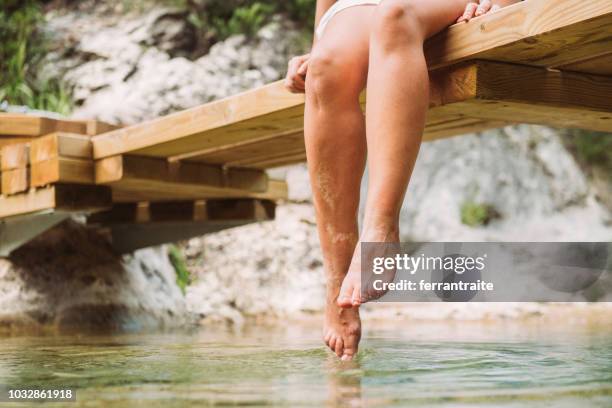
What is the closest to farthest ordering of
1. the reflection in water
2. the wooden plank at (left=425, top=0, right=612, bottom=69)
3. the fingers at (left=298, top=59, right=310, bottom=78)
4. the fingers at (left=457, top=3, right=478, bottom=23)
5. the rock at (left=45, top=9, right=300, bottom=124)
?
the reflection in water → the wooden plank at (left=425, top=0, right=612, bottom=69) → the fingers at (left=457, top=3, right=478, bottom=23) → the fingers at (left=298, top=59, right=310, bottom=78) → the rock at (left=45, top=9, right=300, bottom=124)

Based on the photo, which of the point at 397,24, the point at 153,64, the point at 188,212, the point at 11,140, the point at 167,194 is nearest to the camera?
the point at 397,24

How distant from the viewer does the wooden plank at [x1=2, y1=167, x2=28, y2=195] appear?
13.2ft

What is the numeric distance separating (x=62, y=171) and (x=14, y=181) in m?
0.39

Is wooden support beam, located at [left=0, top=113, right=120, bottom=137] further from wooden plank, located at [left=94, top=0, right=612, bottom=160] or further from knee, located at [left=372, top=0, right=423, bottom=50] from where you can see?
knee, located at [left=372, top=0, right=423, bottom=50]

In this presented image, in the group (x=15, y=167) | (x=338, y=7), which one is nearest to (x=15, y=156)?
(x=15, y=167)

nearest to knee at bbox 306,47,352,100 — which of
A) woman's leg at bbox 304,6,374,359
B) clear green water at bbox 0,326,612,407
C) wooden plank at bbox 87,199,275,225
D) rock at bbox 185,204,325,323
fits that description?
woman's leg at bbox 304,6,374,359

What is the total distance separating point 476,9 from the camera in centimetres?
230

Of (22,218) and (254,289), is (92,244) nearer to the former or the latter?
(22,218)

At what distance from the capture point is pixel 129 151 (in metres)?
3.79

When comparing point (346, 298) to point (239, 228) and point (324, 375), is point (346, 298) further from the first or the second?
point (239, 228)

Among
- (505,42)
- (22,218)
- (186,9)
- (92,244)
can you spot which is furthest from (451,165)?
(505,42)

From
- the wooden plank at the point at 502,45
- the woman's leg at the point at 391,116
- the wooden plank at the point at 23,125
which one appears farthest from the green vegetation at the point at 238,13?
the woman's leg at the point at 391,116

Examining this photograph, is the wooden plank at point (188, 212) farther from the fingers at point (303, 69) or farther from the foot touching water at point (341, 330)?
the foot touching water at point (341, 330)

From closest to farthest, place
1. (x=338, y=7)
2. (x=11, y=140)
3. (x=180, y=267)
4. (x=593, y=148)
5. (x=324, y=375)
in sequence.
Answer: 1. (x=324, y=375)
2. (x=338, y=7)
3. (x=11, y=140)
4. (x=180, y=267)
5. (x=593, y=148)
